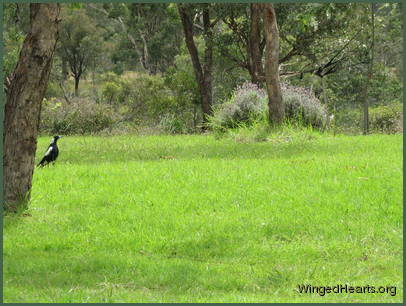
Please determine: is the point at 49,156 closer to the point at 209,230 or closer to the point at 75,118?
the point at 209,230

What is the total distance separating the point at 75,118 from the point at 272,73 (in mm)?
10702

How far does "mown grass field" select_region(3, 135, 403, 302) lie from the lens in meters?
7.66

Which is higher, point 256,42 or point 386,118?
point 256,42

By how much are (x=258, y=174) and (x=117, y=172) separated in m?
2.77

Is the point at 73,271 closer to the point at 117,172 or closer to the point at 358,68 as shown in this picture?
the point at 117,172

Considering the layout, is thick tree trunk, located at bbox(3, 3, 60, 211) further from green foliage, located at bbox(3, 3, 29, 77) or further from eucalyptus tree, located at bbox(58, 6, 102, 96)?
eucalyptus tree, located at bbox(58, 6, 102, 96)

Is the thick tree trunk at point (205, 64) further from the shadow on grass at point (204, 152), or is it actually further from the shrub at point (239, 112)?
the shadow on grass at point (204, 152)

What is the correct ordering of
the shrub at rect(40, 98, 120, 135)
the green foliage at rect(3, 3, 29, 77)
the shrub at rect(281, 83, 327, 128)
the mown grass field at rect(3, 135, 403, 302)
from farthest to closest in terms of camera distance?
the shrub at rect(40, 98, 120, 135) < the green foliage at rect(3, 3, 29, 77) < the shrub at rect(281, 83, 327, 128) < the mown grass field at rect(3, 135, 403, 302)

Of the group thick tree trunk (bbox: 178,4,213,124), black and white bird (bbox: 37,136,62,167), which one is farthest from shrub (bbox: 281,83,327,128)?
thick tree trunk (bbox: 178,4,213,124)

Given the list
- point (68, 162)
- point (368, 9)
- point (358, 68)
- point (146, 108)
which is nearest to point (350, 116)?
point (358, 68)

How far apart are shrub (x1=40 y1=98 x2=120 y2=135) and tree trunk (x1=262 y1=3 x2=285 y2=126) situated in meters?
9.45

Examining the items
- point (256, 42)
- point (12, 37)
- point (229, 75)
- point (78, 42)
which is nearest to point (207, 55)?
point (256, 42)

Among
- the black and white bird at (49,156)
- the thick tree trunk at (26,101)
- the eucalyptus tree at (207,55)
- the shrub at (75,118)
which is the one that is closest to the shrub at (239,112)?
the black and white bird at (49,156)

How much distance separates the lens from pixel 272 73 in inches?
773
